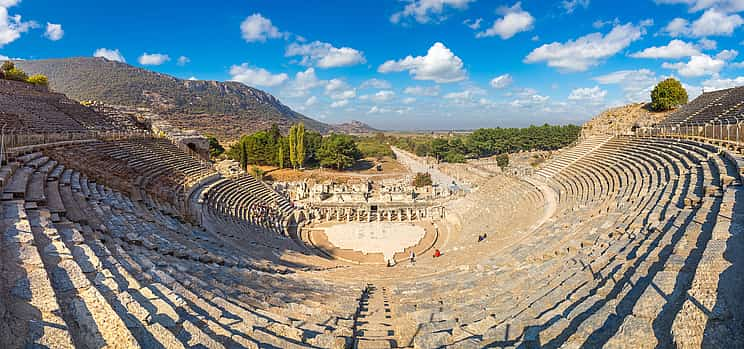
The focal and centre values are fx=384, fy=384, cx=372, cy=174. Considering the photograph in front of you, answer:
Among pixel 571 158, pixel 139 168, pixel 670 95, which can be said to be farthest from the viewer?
pixel 670 95

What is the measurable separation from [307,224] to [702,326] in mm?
25062

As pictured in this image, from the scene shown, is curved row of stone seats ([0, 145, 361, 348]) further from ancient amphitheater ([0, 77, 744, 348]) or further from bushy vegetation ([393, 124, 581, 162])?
bushy vegetation ([393, 124, 581, 162])

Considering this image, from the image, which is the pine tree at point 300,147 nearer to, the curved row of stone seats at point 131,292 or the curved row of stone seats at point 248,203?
the curved row of stone seats at point 248,203

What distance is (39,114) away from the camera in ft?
73.0

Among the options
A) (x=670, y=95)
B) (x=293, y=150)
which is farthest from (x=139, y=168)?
(x=670, y=95)

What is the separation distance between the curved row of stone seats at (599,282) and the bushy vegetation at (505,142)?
54844 millimetres

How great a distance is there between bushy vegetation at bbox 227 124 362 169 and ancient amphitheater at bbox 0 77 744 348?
36188mm

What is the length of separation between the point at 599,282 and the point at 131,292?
6.49m

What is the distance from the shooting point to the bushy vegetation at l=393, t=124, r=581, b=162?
64500 millimetres

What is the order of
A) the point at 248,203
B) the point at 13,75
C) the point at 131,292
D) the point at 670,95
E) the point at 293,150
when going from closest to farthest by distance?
1. the point at 131,292
2. the point at 248,203
3. the point at 13,75
4. the point at 670,95
5. the point at 293,150

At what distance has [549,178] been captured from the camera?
22328 millimetres

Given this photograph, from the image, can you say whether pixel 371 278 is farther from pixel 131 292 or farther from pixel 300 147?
pixel 300 147

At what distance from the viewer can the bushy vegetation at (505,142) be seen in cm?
6450

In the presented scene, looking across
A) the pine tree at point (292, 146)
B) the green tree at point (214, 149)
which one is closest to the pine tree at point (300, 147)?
the pine tree at point (292, 146)
